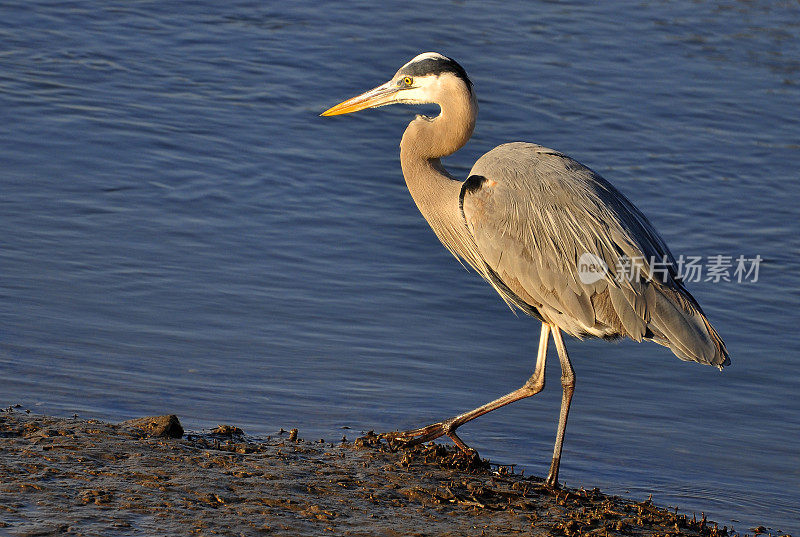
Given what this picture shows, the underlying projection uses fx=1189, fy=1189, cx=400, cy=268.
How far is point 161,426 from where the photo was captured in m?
5.68

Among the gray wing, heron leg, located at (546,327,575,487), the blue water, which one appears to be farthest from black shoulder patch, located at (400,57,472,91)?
the blue water

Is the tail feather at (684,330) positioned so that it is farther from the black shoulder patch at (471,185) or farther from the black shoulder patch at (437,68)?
the black shoulder patch at (437,68)

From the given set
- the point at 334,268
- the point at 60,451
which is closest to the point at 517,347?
the point at 334,268

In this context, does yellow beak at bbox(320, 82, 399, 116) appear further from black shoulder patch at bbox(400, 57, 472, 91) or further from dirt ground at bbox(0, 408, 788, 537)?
dirt ground at bbox(0, 408, 788, 537)

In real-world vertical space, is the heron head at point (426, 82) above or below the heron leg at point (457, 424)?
above

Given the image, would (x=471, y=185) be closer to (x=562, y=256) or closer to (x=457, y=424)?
(x=562, y=256)

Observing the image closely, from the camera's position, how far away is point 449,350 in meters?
7.56

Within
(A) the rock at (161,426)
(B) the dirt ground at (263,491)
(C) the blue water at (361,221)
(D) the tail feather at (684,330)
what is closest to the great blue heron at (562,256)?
(D) the tail feather at (684,330)

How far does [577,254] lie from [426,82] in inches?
51.2

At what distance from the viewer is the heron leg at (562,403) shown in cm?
588

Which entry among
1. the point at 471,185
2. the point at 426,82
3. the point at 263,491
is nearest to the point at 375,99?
the point at 426,82

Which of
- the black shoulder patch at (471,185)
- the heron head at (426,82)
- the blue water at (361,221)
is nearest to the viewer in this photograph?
the black shoulder patch at (471,185)

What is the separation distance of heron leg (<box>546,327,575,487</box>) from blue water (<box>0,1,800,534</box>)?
39cm

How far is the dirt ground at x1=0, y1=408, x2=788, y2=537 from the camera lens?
15.6 ft
